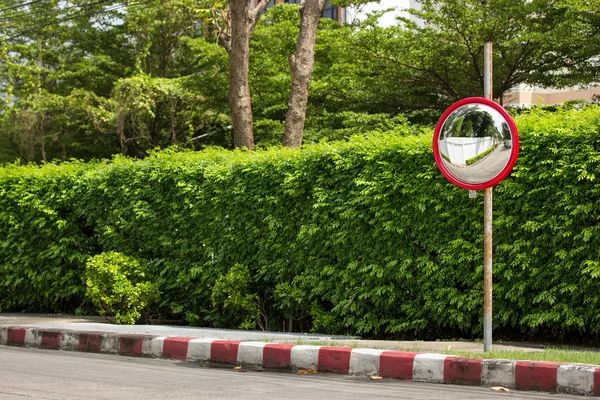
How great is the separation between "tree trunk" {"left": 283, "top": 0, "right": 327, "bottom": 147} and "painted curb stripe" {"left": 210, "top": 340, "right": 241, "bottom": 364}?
20.9ft

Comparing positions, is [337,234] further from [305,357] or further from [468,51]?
[468,51]

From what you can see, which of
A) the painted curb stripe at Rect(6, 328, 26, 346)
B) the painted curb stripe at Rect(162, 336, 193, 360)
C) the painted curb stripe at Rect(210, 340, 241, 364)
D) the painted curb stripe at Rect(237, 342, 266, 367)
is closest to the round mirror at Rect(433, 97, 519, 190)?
the painted curb stripe at Rect(237, 342, 266, 367)

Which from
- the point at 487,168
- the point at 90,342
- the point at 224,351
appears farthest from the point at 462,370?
the point at 90,342

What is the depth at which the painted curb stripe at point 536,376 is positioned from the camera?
6.57 m

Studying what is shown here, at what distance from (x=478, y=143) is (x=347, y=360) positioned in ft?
7.08

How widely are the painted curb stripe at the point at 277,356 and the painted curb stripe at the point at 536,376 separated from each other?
7.13 ft

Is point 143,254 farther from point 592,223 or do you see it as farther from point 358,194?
point 592,223

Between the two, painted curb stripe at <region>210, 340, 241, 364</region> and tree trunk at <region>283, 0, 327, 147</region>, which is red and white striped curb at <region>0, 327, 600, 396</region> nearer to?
painted curb stripe at <region>210, 340, 241, 364</region>

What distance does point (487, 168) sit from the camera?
24.8 ft

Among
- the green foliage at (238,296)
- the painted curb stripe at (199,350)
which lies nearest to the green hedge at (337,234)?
the green foliage at (238,296)

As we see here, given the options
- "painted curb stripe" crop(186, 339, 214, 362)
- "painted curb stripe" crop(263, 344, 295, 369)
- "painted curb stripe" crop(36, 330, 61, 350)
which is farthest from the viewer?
"painted curb stripe" crop(36, 330, 61, 350)

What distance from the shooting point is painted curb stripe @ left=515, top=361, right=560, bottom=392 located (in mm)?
6570

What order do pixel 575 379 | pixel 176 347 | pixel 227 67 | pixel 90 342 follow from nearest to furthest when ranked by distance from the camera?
pixel 575 379, pixel 176 347, pixel 90 342, pixel 227 67

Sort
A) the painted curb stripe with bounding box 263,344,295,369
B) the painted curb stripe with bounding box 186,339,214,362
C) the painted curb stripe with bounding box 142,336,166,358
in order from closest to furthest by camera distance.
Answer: the painted curb stripe with bounding box 263,344,295,369
the painted curb stripe with bounding box 186,339,214,362
the painted curb stripe with bounding box 142,336,166,358
